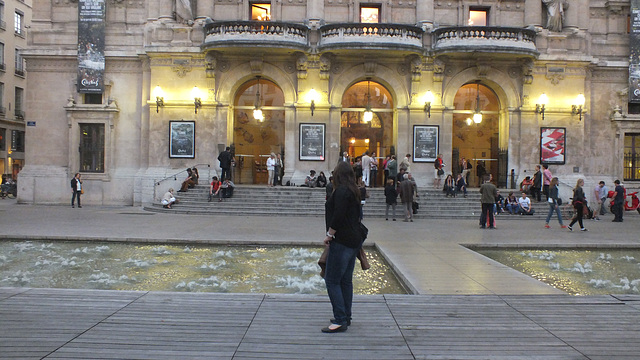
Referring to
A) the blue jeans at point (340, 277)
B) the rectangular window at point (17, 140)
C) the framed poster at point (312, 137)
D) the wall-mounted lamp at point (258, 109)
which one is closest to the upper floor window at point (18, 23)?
the rectangular window at point (17, 140)

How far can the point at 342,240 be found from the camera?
5496 mm

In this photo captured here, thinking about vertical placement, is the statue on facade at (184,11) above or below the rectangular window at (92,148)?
above

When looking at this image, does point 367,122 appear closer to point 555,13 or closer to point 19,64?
point 555,13

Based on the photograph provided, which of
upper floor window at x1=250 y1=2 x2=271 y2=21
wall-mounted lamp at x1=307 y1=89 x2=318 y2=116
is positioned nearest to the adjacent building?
upper floor window at x1=250 y1=2 x2=271 y2=21

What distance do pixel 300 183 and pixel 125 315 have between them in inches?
732

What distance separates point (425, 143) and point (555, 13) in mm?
9205

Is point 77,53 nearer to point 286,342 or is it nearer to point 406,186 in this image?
point 406,186

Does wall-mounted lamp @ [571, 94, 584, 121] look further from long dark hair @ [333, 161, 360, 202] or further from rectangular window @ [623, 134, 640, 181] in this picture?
long dark hair @ [333, 161, 360, 202]

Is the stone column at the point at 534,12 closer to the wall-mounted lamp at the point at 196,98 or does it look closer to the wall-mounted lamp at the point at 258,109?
the wall-mounted lamp at the point at 258,109

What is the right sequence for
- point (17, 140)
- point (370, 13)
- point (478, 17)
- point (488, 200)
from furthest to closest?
point (17, 140) → point (478, 17) → point (370, 13) → point (488, 200)

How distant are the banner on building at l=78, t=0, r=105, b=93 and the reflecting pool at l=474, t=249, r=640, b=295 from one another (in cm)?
2101

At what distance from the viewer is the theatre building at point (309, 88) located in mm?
24641

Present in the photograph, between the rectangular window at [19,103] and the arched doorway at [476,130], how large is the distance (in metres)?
35.5

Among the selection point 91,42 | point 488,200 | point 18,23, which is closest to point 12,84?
point 18,23
